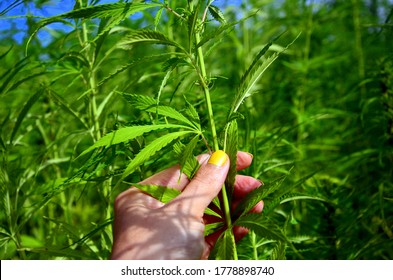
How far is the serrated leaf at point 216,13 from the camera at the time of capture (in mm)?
951

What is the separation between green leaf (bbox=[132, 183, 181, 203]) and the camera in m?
0.98

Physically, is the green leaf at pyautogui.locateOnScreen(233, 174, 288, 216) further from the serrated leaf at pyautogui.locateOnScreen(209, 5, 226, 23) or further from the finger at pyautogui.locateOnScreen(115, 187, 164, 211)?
the serrated leaf at pyautogui.locateOnScreen(209, 5, 226, 23)

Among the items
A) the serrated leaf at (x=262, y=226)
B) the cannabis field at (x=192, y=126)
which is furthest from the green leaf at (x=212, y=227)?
the serrated leaf at (x=262, y=226)

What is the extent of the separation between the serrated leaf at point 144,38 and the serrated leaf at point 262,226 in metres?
0.36

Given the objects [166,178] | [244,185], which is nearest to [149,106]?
[166,178]

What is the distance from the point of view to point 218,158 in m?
0.97

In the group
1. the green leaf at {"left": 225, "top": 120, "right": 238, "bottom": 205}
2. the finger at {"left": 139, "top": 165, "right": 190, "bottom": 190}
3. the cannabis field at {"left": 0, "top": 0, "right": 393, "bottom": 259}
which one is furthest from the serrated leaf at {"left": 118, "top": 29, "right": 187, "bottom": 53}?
the finger at {"left": 139, "top": 165, "right": 190, "bottom": 190}

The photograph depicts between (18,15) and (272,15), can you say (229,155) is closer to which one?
(18,15)

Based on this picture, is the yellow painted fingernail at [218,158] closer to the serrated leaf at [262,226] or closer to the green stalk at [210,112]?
the green stalk at [210,112]
